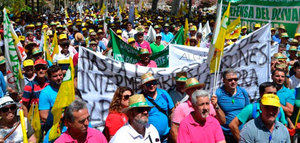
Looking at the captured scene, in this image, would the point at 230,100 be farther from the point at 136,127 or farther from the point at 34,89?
the point at 34,89

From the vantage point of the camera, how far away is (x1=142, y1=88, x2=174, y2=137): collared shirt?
410 cm

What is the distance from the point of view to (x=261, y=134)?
3.24 m

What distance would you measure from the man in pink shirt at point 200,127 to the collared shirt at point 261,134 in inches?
10.0

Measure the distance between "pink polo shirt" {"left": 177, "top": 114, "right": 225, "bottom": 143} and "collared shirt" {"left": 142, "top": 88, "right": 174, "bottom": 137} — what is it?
751 mm

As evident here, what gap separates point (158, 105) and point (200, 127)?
3.15ft

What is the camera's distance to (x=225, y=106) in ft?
13.6

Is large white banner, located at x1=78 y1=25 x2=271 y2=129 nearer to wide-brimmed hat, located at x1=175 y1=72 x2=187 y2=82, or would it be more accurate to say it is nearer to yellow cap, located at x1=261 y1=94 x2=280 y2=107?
wide-brimmed hat, located at x1=175 y1=72 x2=187 y2=82

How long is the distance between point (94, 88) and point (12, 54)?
58.2 inches

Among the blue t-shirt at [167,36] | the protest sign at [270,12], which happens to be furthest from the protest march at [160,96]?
the blue t-shirt at [167,36]

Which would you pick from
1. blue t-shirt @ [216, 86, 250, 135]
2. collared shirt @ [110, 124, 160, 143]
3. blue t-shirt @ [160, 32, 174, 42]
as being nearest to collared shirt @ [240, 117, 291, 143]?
blue t-shirt @ [216, 86, 250, 135]

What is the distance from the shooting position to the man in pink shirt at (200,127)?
3316 mm

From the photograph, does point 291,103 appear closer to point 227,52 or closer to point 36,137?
point 227,52

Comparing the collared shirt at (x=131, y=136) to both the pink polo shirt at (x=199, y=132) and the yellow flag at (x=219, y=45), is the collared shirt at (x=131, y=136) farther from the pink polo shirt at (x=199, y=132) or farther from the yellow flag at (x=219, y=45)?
the yellow flag at (x=219, y=45)

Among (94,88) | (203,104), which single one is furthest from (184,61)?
(203,104)
